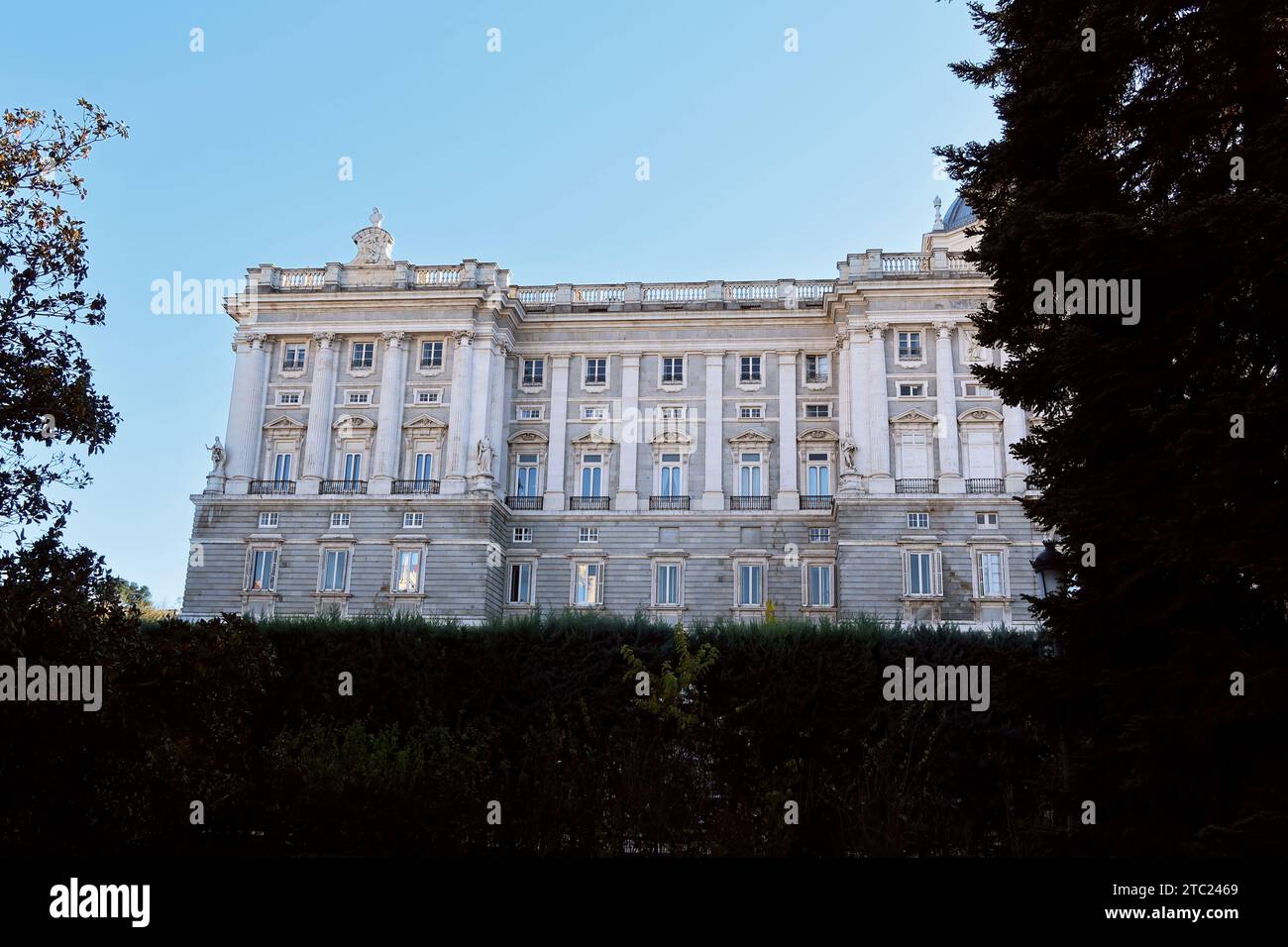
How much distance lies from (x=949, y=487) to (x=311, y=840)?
119ft

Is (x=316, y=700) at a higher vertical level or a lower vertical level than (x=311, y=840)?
higher

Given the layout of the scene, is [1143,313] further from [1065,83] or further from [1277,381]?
[1065,83]

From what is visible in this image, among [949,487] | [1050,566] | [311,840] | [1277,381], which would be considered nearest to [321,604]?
[949,487]

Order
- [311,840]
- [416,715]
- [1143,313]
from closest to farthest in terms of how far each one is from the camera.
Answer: [1143,313] → [311,840] → [416,715]

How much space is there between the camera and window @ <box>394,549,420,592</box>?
1901 inches

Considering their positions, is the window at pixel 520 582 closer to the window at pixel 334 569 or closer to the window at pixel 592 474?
the window at pixel 592 474

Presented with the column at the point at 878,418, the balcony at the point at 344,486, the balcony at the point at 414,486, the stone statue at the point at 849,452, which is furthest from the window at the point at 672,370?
the balcony at the point at 344,486

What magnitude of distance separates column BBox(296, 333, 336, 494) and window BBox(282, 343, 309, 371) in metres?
0.78

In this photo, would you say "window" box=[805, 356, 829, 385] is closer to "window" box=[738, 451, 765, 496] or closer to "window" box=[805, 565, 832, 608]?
"window" box=[738, 451, 765, 496]

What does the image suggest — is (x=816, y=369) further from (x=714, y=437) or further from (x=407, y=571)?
(x=407, y=571)

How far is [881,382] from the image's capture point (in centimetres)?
4991

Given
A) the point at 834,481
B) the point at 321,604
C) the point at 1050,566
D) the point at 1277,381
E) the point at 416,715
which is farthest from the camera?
the point at 834,481

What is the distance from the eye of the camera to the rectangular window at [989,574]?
46.0m

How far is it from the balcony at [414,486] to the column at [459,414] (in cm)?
52
